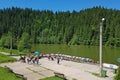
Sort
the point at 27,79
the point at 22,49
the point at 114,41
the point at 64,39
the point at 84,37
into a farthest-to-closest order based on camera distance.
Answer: the point at 64,39 < the point at 84,37 < the point at 114,41 < the point at 22,49 < the point at 27,79

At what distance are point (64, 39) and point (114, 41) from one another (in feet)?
136

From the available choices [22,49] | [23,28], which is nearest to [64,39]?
[23,28]

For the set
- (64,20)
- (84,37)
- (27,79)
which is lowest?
(27,79)

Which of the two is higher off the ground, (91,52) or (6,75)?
(91,52)

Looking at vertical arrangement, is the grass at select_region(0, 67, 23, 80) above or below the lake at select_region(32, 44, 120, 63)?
below

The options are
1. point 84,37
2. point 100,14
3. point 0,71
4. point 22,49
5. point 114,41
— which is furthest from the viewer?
point 100,14

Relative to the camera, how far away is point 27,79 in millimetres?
26016

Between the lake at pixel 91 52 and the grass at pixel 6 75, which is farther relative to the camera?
the lake at pixel 91 52

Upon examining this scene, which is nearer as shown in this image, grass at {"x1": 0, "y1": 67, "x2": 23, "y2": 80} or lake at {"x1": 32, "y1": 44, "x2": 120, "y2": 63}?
grass at {"x1": 0, "y1": 67, "x2": 23, "y2": 80}

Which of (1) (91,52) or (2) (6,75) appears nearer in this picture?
(2) (6,75)

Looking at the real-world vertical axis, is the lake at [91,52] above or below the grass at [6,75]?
above

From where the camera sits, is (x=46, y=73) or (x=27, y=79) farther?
(x=46, y=73)

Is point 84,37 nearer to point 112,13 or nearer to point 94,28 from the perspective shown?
point 94,28

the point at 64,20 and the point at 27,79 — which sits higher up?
the point at 64,20
